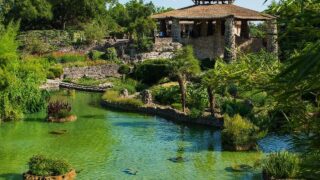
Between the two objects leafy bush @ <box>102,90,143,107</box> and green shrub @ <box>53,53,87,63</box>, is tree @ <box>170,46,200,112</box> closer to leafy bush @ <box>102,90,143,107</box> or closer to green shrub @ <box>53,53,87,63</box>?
leafy bush @ <box>102,90,143,107</box>

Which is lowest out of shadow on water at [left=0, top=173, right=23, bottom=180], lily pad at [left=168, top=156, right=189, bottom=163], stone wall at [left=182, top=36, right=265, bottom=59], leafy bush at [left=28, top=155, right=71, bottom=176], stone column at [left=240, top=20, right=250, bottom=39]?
lily pad at [left=168, top=156, right=189, bottom=163]

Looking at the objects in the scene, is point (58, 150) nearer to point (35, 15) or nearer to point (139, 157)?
point (139, 157)

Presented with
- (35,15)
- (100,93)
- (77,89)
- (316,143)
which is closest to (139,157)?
(316,143)

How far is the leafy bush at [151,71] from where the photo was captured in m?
40.1

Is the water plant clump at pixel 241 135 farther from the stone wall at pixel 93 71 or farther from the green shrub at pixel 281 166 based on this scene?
the stone wall at pixel 93 71

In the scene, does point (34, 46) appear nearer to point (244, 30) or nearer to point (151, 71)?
point (151, 71)

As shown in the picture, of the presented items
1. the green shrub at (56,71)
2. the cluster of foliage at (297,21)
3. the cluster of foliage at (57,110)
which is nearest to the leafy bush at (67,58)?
the green shrub at (56,71)

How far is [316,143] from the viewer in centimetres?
399

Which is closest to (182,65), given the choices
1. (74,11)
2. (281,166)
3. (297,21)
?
(281,166)

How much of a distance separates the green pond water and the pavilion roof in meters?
17.4

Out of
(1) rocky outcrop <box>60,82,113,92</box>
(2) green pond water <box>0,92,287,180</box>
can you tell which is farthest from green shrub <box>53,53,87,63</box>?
(2) green pond water <box>0,92,287,180</box>

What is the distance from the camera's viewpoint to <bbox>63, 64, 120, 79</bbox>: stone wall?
149 ft

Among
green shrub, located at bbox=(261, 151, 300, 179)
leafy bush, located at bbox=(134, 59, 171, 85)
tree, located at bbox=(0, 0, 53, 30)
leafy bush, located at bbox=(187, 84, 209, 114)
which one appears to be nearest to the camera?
green shrub, located at bbox=(261, 151, 300, 179)

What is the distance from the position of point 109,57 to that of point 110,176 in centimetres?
3098
